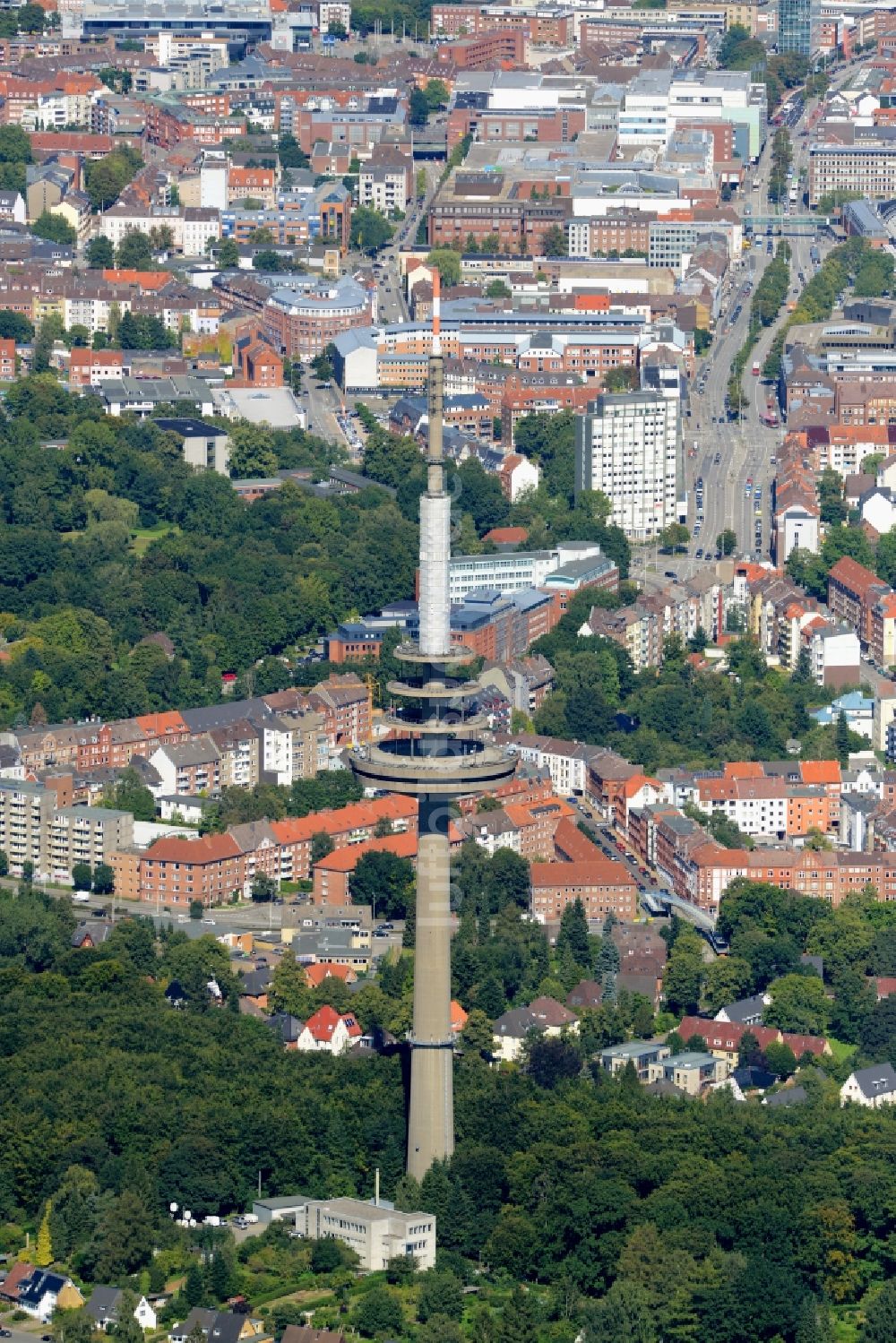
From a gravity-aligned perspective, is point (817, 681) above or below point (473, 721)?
below

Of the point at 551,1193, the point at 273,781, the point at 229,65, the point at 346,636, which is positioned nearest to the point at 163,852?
the point at 273,781

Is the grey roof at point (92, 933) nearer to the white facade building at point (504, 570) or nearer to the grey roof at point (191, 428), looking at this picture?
the white facade building at point (504, 570)

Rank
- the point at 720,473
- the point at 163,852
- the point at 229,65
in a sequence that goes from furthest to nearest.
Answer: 1. the point at 229,65
2. the point at 720,473
3. the point at 163,852

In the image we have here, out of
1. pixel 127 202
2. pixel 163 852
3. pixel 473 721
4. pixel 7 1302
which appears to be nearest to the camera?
pixel 7 1302

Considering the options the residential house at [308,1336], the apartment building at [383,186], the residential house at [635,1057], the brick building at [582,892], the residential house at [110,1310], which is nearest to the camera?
the residential house at [308,1336]

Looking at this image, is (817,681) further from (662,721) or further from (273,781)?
(273,781)

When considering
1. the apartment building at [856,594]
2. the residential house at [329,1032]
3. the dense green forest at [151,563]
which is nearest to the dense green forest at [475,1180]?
the residential house at [329,1032]

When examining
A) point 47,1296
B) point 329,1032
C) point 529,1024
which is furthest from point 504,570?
point 47,1296
